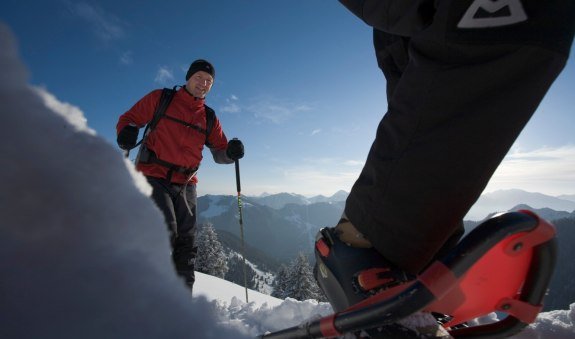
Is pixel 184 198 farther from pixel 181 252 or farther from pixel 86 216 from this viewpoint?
pixel 86 216

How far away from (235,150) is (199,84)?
4.09ft

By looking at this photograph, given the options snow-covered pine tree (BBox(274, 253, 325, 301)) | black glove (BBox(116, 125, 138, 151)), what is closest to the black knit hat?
black glove (BBox(116, 125, 138, 151))

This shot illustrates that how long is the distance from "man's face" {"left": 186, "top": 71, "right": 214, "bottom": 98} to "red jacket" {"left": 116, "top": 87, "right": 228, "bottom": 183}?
0.11 m

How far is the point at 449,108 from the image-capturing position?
1029 mm

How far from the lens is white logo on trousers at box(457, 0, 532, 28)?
0.95 meters

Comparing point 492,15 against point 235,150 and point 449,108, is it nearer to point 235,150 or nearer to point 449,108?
point 449,108

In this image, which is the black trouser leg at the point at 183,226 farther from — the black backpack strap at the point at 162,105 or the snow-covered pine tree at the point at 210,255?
the snow-covered pine tree at the point at 210,255

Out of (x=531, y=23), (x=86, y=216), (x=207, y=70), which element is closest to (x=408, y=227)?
(x=531, y=23)

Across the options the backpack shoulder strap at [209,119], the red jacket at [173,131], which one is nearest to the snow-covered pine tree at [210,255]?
the backpack shoulder strap at [209,119]

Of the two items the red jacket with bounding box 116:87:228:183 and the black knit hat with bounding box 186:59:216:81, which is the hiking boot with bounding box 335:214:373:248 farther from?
the black knit hat with bounding box 186:59:216:81

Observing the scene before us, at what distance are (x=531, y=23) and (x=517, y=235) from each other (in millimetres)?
614

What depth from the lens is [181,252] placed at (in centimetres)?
494

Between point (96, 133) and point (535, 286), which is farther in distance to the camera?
point (535, 286)

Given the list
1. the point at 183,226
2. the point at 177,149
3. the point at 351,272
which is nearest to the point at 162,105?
the point at 177,149
